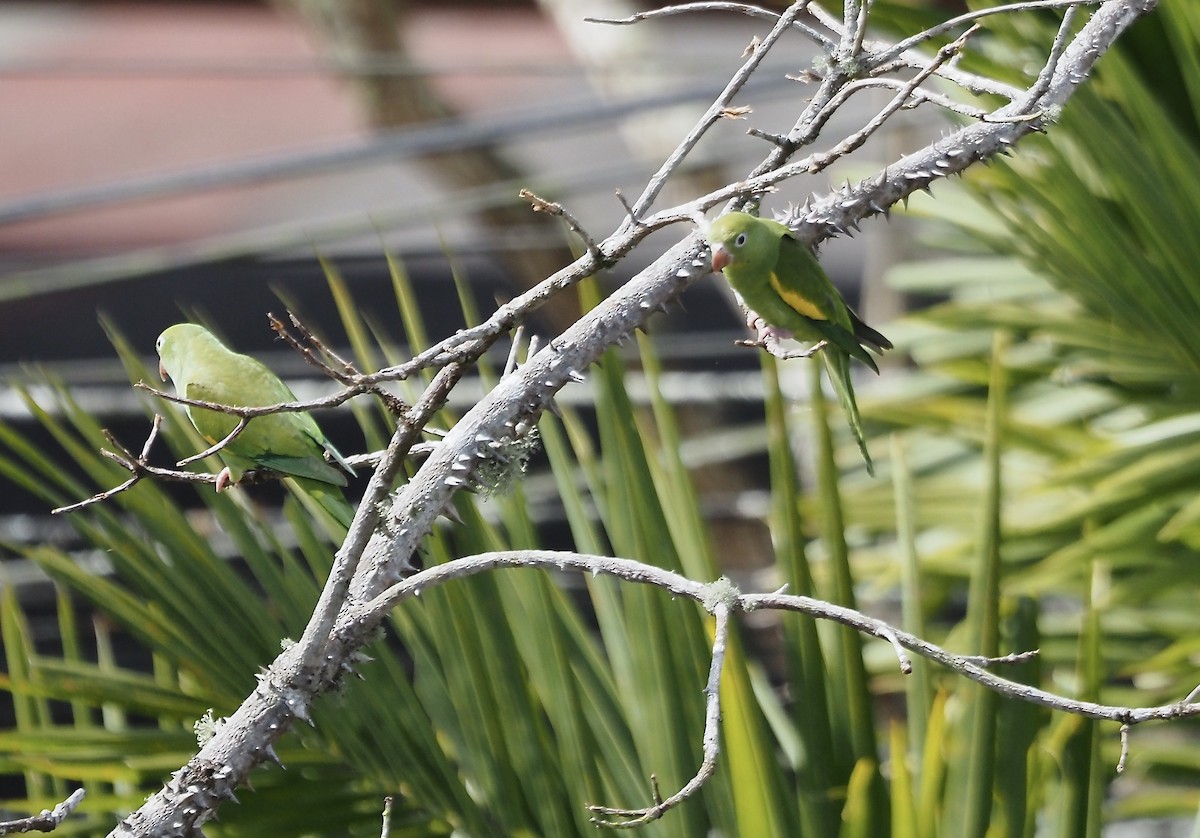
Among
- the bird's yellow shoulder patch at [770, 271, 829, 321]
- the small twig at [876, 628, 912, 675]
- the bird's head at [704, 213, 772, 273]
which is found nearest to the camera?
the small twig at [876, 628, 912, 675]

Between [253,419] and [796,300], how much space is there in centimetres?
38

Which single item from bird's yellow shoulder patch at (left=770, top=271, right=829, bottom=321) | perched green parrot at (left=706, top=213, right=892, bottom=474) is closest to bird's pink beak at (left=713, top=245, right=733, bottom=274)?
perched green parrot at (left=706, top=213, right=892, bottom=474)

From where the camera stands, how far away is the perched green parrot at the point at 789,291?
2.29 feet

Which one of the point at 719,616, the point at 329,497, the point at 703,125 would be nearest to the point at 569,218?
the point at 703,125

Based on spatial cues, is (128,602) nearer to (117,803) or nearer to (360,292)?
(117,803)

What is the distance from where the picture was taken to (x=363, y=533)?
24.9 inches

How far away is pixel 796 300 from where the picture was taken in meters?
0.82

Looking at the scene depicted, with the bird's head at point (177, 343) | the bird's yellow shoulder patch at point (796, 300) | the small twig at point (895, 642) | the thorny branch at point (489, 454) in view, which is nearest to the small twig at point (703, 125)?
the thorny branch at point (489, 454)

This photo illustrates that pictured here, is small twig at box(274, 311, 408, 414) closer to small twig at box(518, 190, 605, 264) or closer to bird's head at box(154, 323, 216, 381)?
small twig at box(518, 190, 605, 264)

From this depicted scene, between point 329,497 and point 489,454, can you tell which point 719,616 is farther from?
point 329,497

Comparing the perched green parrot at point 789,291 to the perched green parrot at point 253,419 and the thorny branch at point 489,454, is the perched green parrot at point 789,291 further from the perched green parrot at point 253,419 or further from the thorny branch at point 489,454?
the perched green parrot at point 253,419

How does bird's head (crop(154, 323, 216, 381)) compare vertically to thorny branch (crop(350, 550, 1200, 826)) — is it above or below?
above

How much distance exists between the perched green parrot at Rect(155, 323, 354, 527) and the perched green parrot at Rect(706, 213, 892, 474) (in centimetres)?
30

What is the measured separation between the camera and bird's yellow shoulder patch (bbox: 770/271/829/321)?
2.63 feet
